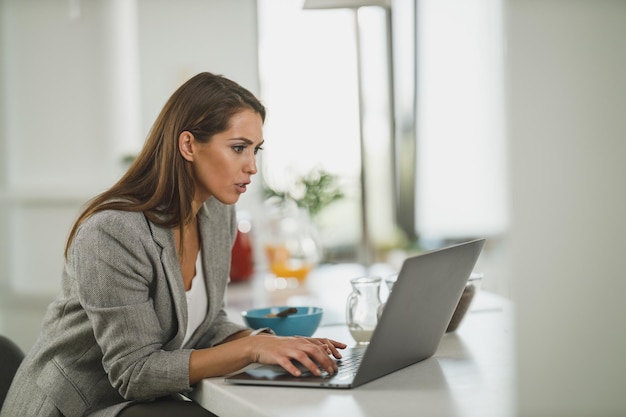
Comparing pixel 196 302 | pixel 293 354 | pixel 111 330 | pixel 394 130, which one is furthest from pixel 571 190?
pixel 394 130

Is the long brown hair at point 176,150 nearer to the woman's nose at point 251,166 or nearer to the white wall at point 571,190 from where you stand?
the woman's nose at point 251,166

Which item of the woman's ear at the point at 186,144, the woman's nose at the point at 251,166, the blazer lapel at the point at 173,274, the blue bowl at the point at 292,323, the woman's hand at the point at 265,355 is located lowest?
the blue bowl at the point at 292,323

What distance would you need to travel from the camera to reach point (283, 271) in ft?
9.85

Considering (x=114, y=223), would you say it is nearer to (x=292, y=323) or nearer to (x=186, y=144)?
(x=186, y=144)

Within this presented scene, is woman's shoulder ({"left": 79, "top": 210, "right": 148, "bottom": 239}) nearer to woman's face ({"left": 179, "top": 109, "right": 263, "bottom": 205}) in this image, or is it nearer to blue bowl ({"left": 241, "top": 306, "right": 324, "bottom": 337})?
woman's face ({"left": 179, "top": 109, "right": 263, "bottom": 205})

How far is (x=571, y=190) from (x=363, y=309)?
135 centimetres

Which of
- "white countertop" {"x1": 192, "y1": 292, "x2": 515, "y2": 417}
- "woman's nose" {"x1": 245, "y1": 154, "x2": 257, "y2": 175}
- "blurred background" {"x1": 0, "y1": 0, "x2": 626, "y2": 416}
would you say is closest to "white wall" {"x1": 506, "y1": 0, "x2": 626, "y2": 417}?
"blurred background" {"x1": 0, "y1": 0, "x2": 626, "y2": 416}

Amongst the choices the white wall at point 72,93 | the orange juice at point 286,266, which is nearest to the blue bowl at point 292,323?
the orange juice at point 286,266

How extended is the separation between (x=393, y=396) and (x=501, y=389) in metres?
0.19

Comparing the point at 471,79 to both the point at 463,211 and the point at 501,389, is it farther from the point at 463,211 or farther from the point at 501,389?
the point at 501,389

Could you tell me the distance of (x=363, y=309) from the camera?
171 cm

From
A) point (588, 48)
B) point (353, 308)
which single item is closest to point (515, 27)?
point (588, 48)

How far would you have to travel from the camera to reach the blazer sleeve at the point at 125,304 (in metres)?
1.44

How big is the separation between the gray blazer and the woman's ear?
0.56 feet
